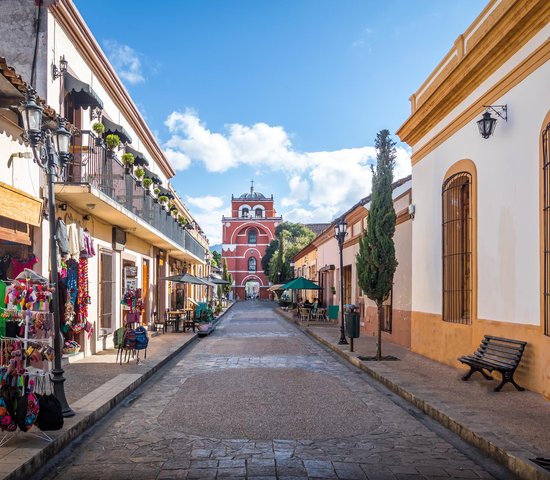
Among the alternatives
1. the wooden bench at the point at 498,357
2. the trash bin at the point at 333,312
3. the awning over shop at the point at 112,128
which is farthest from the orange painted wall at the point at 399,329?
the awning over shop at the point at 112,128

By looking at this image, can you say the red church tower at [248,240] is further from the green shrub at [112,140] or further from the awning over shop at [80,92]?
the awning over shop at [80,92]

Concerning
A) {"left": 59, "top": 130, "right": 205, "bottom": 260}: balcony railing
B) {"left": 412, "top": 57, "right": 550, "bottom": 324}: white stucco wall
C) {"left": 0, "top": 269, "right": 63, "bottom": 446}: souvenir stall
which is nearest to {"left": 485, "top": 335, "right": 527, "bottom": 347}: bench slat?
{"left": 412, "top": 57, "right": 550, "bottom": 324}: white stucco wall

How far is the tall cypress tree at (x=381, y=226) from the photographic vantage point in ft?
43.7

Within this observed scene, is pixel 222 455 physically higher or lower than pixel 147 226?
lower

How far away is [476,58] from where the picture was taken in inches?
416

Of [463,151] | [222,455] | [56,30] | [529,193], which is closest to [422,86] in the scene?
[463,151]

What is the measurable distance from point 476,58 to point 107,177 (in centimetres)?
819

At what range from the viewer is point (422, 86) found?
14242 mm

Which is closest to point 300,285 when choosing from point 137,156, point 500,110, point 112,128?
point 137,156

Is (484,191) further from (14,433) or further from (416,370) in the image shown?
(14,433)

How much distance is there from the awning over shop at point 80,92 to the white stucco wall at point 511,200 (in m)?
7.68

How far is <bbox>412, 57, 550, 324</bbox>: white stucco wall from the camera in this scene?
28.5 ft

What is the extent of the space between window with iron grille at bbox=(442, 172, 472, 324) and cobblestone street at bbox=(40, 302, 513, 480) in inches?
102

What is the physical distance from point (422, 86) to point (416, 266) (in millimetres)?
4394
